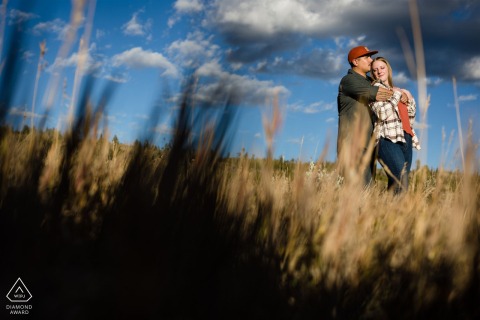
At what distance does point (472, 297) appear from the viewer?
1804mm

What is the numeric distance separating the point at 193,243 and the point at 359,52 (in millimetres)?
5194

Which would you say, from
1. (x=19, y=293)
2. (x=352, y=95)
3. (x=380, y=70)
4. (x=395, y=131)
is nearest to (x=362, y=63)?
(x=380, y=70)

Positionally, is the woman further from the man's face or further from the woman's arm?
the man's face

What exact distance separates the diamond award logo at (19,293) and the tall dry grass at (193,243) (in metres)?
0.01

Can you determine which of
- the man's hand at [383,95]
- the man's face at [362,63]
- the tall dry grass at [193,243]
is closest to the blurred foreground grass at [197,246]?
the tall dry grass at [193,243]

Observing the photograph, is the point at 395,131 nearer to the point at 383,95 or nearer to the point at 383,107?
the point at 383,107

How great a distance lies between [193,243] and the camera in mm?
1223

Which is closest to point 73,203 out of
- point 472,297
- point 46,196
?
point 46,196

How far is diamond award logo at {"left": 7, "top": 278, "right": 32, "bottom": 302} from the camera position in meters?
1.07

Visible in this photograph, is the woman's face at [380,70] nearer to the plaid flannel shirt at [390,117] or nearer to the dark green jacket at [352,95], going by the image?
the dark green jacket at [352,95]

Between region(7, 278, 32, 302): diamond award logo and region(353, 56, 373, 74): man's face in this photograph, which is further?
region(353, 56, 373, 74): man's face

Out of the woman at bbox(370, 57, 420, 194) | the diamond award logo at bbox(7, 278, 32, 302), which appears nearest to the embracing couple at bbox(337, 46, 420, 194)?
the woman at bbox(370, 57, 420, 194)

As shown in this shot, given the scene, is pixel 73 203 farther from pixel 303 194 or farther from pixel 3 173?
pixel 303 194

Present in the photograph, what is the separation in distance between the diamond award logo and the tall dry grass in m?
0.01
